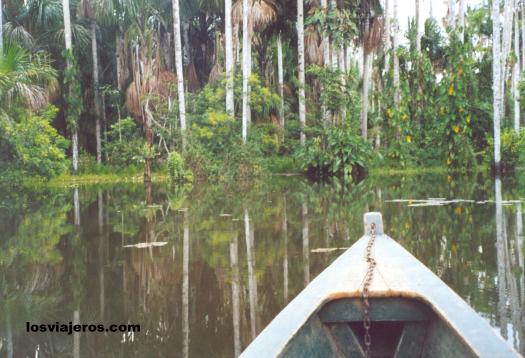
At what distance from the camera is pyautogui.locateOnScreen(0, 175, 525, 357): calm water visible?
4160mm

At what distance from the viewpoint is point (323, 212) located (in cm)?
1049

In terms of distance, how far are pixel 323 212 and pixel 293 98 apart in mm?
15966

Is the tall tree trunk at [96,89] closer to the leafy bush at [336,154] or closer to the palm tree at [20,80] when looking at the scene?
the palm tree at [20,80]

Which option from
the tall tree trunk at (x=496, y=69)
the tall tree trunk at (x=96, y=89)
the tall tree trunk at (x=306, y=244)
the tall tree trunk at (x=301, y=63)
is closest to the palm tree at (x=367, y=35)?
the tall tree trunk at (x=301, y=63)

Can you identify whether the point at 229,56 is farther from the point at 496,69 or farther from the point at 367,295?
the point at 367,295

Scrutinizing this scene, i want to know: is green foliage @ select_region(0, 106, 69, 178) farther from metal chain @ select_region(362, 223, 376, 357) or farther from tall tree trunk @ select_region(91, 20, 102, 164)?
metal chain @ select_region(362, 223, 376, 357)

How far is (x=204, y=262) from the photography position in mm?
6484

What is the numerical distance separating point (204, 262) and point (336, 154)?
49.4ft

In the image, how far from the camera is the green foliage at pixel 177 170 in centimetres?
1888

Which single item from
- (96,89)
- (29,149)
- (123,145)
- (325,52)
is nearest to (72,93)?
(96,89)

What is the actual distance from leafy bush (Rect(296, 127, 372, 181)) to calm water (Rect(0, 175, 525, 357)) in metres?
8.08

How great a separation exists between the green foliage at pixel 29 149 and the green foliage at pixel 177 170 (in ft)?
9.81

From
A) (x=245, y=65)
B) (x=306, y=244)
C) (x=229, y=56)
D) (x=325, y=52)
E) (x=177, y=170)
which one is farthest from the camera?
(x=325, y=52)

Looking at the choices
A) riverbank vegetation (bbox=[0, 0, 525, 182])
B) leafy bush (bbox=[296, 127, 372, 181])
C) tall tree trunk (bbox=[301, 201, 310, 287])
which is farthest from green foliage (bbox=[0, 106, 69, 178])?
tall tree trunk (bbox=[301, 201, 310, 287])
